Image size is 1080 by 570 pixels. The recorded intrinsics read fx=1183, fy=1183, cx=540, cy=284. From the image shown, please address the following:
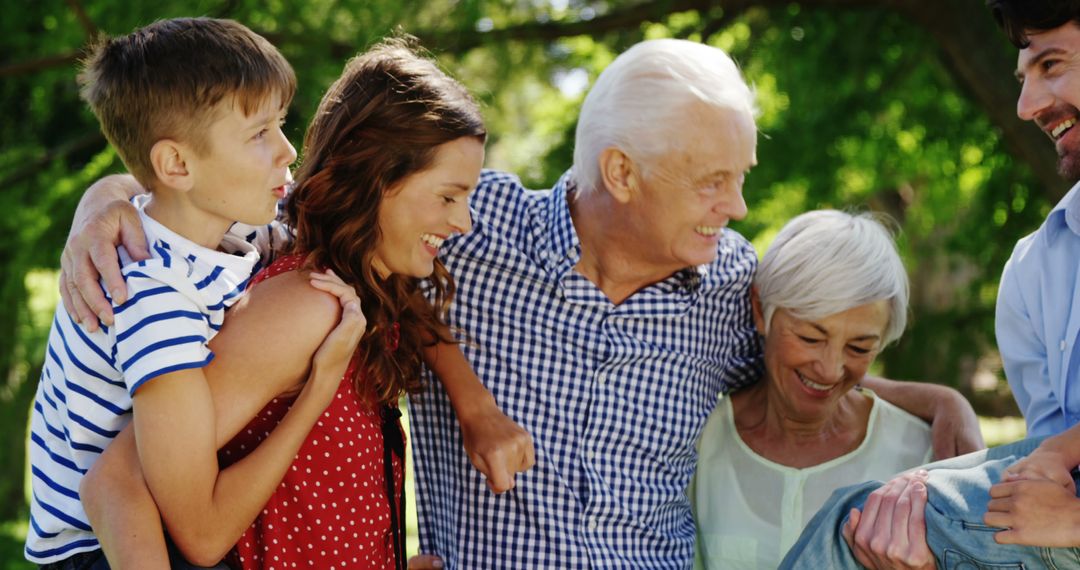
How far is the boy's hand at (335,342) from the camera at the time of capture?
188 cm

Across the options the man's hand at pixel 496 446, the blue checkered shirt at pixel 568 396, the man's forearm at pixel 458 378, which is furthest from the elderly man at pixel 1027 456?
the man's forearm at pixel 458 378

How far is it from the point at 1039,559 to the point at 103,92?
5.57 ft

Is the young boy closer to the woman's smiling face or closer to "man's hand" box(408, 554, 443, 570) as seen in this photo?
the woman's smiling face

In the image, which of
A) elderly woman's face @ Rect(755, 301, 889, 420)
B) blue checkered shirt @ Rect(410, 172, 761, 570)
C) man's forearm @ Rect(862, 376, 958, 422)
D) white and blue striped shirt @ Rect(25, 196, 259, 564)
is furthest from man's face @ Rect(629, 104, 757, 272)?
white and blue striped shirt @ Rect(25, 196, 259, 564)

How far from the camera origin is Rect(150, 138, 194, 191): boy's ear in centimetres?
186

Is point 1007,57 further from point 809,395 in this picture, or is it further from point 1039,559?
point 1039,559

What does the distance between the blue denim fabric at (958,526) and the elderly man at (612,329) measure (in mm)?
452

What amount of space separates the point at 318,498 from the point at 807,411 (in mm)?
1145

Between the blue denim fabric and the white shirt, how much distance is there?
394 mm

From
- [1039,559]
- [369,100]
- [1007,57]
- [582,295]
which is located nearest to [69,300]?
[369,100]

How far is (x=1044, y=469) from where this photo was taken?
192cm

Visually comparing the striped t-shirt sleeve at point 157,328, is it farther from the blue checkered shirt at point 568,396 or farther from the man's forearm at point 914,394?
the man's forearm at point 914,394

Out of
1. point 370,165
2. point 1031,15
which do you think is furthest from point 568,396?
point 1031,15

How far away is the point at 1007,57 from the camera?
4.19m
